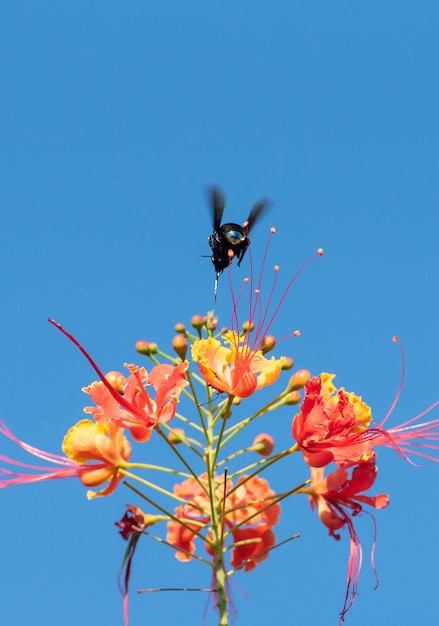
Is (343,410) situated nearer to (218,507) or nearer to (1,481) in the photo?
(218,507)

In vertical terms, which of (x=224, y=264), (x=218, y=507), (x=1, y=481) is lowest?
(x=218, y=507)

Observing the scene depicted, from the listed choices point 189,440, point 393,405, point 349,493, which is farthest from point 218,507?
point 393,405

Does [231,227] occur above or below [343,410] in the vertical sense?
above

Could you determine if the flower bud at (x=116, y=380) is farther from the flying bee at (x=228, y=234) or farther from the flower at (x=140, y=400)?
the flying bee at (x=228, y=234)

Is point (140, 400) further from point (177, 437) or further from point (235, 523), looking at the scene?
point (235, 523)

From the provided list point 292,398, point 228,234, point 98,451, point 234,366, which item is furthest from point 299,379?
point 98,451

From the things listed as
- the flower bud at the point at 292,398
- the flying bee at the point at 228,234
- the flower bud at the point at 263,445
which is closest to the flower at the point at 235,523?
the flower bud at the point at 263,445
